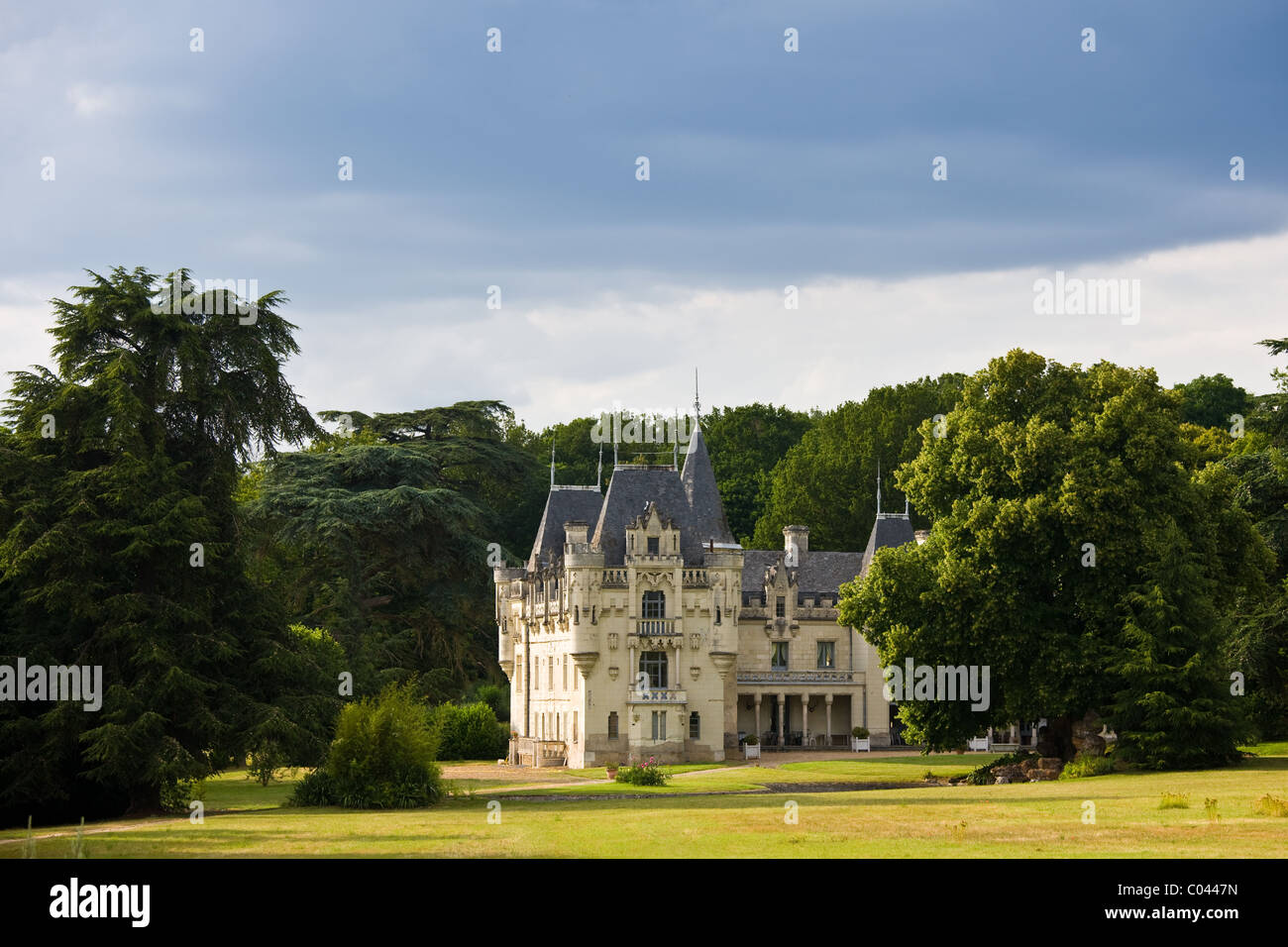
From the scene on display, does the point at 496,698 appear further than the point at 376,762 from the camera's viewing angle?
Yes

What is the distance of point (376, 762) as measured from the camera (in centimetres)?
3316

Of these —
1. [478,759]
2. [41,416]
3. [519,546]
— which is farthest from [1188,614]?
[519,546]

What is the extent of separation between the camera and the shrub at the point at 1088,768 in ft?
127

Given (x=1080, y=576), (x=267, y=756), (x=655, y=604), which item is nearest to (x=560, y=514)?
(x=655, y=604)

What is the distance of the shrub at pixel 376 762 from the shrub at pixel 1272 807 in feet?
57.0

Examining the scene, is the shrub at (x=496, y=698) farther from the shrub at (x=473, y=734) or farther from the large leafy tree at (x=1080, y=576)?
the large leafy tree at (x=1080, y=576)

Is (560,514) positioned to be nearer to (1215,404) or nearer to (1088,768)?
(1088,768)

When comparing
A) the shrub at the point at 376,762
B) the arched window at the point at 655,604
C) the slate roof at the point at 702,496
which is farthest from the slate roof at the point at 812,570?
the shrub at the point at 376,762

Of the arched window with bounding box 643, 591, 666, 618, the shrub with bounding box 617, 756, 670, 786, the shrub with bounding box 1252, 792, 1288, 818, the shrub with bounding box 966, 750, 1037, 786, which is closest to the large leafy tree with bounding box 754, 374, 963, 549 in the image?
the arched window with bounding box 643, 591, 666, 618

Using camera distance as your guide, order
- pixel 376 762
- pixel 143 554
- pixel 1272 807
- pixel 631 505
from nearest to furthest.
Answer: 1. pixel 1272 807
2. pixel 376 762
3. pixel 143 554
4. pixel 631 505

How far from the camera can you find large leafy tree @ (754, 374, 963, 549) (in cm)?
8431

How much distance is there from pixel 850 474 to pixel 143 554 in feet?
183

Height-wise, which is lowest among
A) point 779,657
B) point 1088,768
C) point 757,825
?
point 1088,768
